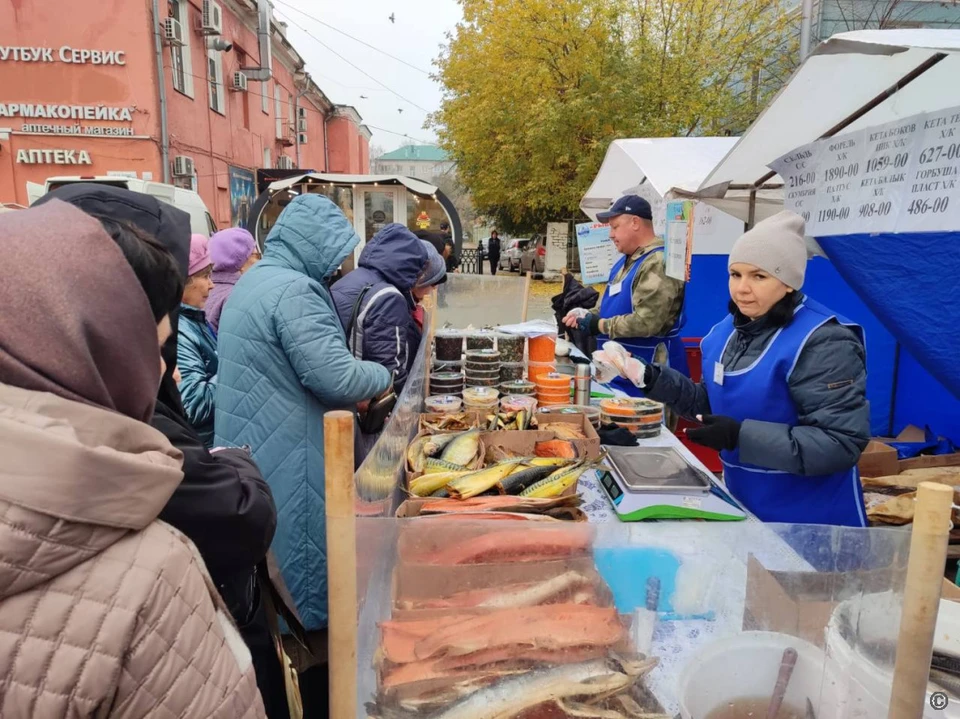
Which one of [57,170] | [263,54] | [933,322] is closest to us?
[933,322]

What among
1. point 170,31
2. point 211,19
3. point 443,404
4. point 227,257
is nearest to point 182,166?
point 170,31

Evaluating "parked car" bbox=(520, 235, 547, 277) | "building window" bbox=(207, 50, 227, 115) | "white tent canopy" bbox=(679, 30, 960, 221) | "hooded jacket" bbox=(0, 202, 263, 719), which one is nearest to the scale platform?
"hooded jacket" bbox=(0, 202, 263, 719)

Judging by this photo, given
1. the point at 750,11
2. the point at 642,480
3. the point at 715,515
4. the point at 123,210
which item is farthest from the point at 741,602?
the point at 750,11

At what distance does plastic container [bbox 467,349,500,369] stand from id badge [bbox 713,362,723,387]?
4.21 feet

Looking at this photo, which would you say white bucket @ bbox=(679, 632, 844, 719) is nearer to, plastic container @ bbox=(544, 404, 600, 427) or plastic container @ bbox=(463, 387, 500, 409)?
plastic container @ bbox=(544, 404, 600, 427)

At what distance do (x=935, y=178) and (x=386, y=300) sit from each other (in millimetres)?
2515

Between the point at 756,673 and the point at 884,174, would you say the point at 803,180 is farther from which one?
the point at 756,673

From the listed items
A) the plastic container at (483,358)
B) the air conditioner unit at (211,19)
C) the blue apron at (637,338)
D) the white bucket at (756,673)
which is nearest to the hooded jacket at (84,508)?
the white bucket at (756,673)

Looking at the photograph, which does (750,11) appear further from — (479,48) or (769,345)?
(769,345)

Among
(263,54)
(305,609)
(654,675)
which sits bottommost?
(305,609)

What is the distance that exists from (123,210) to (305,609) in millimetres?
1738

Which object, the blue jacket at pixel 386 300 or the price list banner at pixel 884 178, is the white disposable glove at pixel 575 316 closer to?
the blue jacket at pixel 386 300

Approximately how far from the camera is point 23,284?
2.71 feet

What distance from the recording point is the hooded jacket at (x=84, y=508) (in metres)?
0.78
